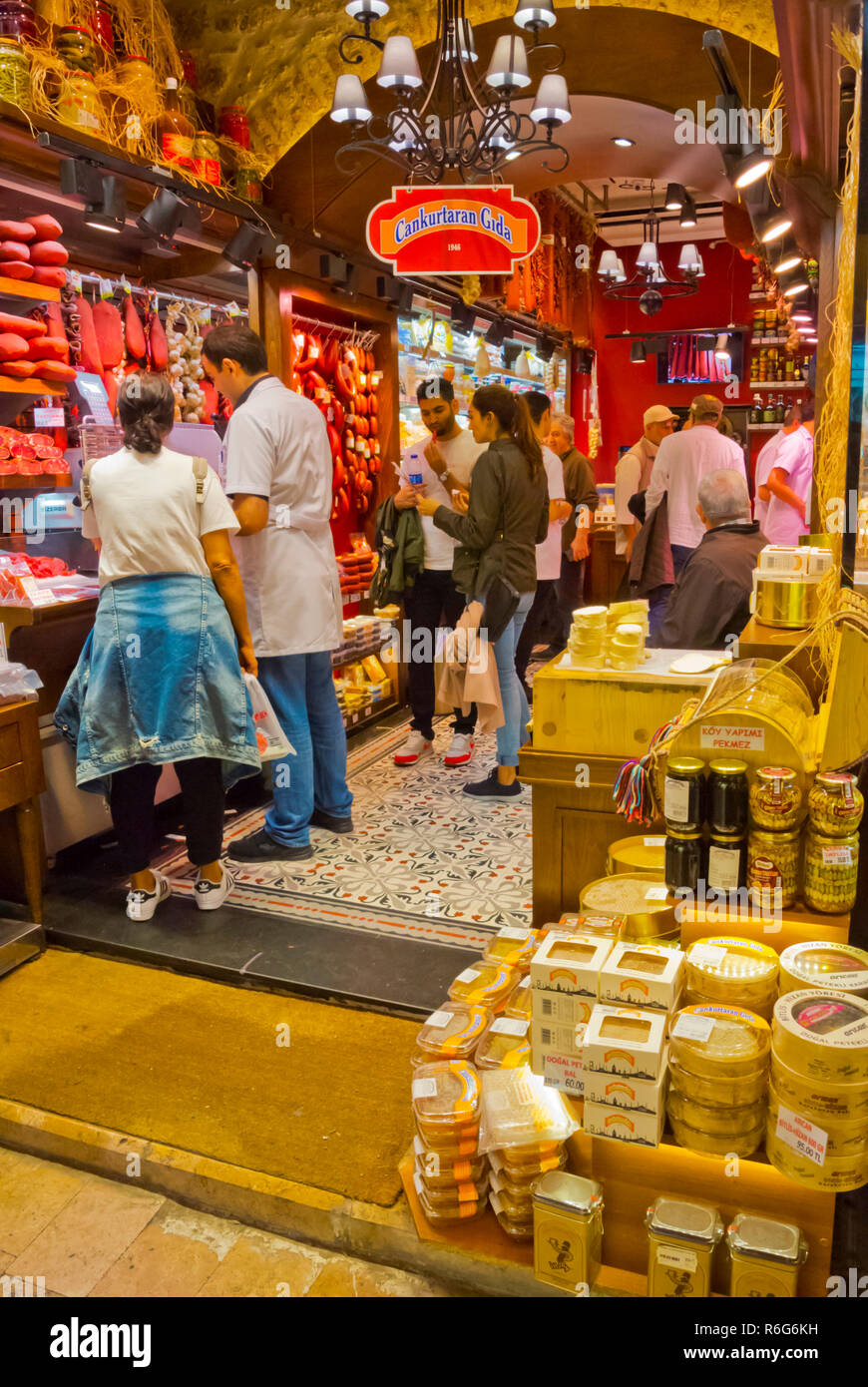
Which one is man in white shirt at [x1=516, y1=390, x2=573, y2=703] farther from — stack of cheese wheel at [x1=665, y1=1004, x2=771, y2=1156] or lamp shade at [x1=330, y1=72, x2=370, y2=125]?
stack of cheese wheel at [x1=665, y1=1004, x2=771, y2=1156]

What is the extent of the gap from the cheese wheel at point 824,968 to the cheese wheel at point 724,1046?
0.34 feet

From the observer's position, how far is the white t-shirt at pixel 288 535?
380 cm

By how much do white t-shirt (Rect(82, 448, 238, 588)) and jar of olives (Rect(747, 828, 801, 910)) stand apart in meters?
2.09

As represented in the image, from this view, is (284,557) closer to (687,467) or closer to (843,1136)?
(843,1136)

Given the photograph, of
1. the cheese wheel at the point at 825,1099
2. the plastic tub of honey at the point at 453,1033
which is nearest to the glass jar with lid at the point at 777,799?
the cheese wheel at the point at 825,1099

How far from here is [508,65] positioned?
12.8 feet

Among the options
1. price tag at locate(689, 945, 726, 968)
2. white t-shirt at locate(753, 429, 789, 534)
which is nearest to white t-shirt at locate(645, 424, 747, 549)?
white t-shirt at locate(753, 429, 789, 534)

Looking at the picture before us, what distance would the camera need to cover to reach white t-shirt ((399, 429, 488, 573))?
5.16 m

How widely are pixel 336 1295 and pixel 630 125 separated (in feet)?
18.9

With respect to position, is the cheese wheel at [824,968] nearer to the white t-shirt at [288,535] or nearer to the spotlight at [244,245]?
the white t-shirt at [288,535]

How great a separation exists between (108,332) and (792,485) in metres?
4.13

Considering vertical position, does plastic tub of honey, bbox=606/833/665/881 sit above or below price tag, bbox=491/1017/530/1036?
above

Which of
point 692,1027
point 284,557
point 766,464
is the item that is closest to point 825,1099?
point 692,1027

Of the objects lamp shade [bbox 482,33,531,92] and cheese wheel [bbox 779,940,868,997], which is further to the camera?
lamp shade [bbox 482,33,531,92]
